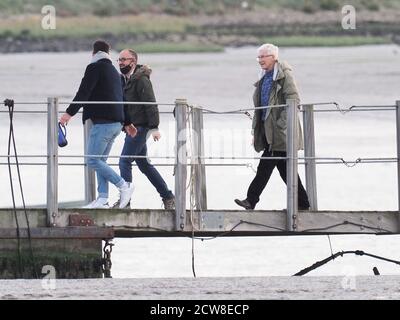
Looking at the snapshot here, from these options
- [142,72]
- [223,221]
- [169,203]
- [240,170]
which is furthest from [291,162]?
[240,170]

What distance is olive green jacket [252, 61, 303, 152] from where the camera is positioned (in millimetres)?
13922

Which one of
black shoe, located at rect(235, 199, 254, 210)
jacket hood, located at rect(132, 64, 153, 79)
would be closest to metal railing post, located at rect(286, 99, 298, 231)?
black shoe, located at rect(235, 199, 254, 210)

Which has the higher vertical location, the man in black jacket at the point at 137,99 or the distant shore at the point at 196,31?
the distant shore at the point at 196,31

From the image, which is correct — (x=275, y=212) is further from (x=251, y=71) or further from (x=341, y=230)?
(x=251, y=71)

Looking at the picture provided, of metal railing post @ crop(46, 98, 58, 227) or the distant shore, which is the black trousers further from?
the distant shore

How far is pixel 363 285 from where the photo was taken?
12.9 m

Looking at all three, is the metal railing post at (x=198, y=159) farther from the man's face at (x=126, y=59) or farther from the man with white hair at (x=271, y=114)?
the man's face at (x=126, y=59)

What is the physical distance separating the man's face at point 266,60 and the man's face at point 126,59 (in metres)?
1.31

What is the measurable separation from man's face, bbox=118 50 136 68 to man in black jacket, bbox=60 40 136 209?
1.38ft

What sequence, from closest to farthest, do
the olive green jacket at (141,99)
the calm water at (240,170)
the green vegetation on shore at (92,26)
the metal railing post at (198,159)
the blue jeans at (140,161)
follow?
the metal railing post at (198,159), the olive green jacket at (141,99), the blue jeans at (140,161), the calm water at (240,170), the green vegetation on shore at (92,26)

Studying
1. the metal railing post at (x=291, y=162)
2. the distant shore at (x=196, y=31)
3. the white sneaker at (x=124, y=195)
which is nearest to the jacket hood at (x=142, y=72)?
the white sneaker at (x=124, y=195)

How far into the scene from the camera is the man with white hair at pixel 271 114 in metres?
13.9

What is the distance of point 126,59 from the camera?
1452 cm

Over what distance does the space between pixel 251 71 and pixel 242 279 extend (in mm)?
60008
